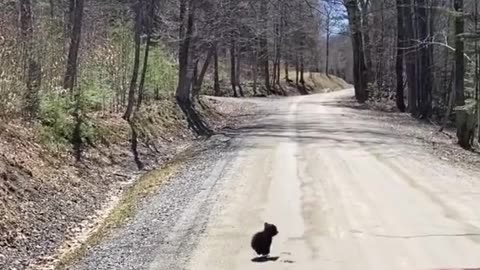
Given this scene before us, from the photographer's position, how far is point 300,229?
27.8 feet

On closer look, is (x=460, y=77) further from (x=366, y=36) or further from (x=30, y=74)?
(x=366, y=36)

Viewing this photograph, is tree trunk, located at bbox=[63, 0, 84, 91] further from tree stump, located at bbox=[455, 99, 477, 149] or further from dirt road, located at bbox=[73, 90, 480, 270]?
tree stump, located at bbox=[455, 99, 477, 149]

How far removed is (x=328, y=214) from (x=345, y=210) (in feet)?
1.04

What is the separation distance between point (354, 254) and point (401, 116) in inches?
1025

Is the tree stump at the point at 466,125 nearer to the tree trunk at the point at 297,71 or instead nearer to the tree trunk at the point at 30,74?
the tree trunk at the point at 30,74

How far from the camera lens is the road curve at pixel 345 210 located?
23.5 ft

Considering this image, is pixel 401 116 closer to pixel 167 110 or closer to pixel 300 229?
pixel 167 110

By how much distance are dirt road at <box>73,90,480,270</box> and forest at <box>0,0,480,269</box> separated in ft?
6.36

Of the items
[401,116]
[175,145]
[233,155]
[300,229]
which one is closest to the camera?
[300,229]

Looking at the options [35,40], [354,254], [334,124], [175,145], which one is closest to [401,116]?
[334,124]

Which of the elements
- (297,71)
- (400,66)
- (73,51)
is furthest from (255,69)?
(73,51)

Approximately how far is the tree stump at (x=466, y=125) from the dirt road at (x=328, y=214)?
4.36 metres

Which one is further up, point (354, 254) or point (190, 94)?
point (190, 94)

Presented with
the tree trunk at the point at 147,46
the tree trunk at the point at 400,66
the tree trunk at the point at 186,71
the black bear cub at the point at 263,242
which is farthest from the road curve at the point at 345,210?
the tree trunk at the point at 400,66
